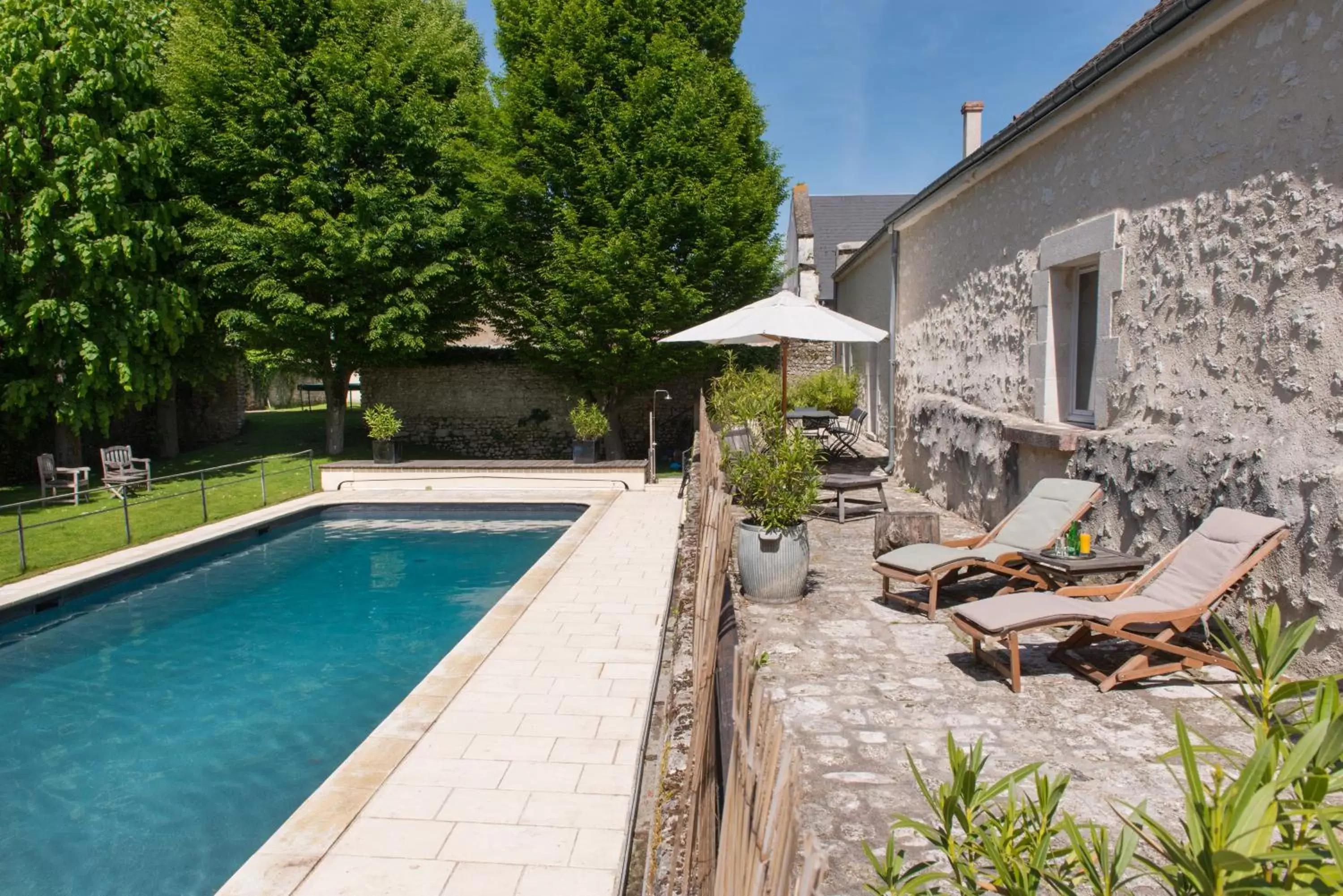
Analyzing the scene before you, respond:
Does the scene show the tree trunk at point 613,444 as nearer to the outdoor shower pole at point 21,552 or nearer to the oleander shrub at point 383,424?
the oleander shrub at point 383,424

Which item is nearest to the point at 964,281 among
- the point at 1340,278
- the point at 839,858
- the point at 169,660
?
the point at 1340,278

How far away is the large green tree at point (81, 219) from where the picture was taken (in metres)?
14.5

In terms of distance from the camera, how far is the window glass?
6652 mm

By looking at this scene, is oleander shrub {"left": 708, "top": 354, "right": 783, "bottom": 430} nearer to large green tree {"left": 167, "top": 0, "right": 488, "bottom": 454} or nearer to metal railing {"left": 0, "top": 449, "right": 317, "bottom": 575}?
large green tree {"left": 167, "top": 0, "right": 488, "bottom": 454}

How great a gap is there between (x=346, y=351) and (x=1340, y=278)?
18.3 m

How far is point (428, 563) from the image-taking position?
1192 centimetres

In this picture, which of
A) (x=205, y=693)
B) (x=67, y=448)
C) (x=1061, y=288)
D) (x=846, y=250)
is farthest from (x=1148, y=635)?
(x=67, y=448)

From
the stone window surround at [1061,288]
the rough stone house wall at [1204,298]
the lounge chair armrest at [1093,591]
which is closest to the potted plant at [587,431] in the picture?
the rough stone house wall at [1204,298]

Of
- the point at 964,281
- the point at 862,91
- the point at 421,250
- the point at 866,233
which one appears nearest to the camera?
the point at 964,281

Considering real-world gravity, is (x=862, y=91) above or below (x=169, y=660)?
above

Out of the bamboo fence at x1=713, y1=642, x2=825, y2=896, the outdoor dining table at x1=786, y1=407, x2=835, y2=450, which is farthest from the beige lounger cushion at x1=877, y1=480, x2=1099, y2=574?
the outdoor dining table at x1=786, y1=407, x2=835, y2=450

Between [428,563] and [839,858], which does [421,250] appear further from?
[839,858]

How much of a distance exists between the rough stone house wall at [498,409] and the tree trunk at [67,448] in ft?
20.3

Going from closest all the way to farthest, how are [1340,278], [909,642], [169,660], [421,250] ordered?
[1340,278] → [909,642] → [169,660] → [421,250]
